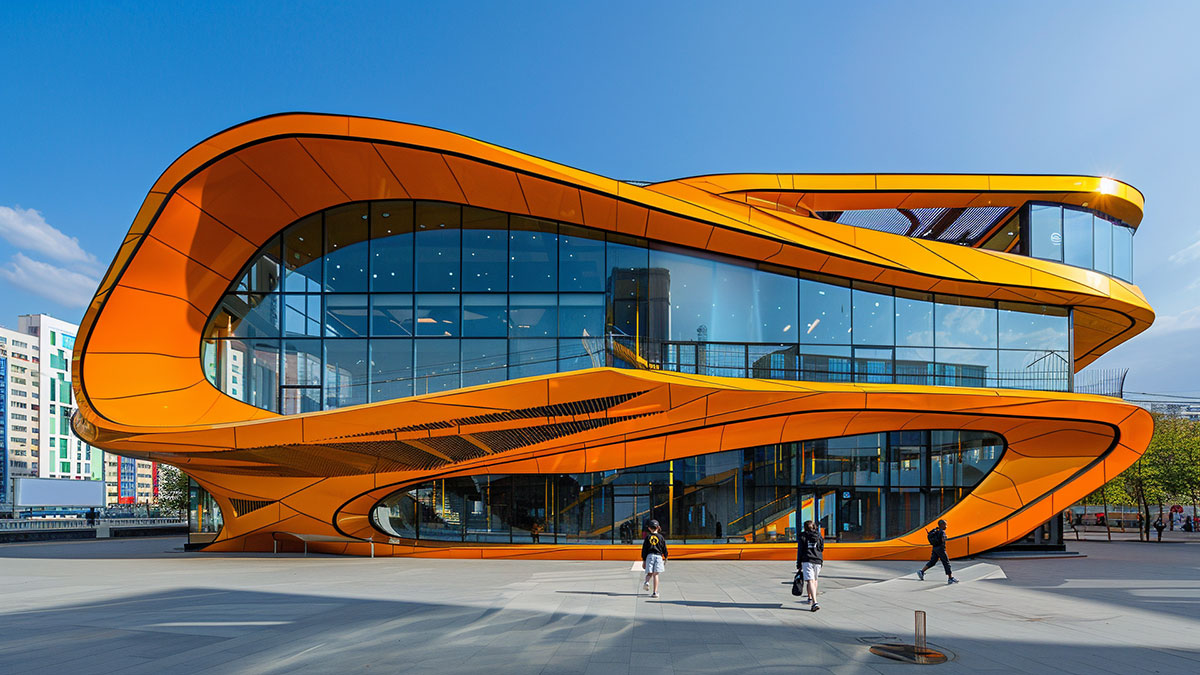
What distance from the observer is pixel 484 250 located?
73.1 ft

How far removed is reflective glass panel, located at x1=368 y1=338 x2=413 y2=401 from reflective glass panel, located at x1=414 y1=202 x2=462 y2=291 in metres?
2.04

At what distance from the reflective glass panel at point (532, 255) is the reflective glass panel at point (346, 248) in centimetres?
496

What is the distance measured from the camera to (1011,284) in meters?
21.3

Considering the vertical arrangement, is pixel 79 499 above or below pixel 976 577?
below

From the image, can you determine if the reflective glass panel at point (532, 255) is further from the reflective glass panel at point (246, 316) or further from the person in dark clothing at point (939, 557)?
the person in dark clothing at point (939, 557)

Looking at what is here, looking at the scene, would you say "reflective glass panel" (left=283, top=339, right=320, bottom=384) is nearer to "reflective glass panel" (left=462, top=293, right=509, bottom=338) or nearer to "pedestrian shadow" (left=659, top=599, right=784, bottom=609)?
"reflective glass panel" (left=462, top=293, right=509, bottom=338)

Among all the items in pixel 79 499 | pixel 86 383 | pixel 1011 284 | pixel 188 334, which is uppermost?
pixel 1011 284

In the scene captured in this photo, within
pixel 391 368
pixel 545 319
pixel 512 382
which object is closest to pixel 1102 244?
pixel 545 319

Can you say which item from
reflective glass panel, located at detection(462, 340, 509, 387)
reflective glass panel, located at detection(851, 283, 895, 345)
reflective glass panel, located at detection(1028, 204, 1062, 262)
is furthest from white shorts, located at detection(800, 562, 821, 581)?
reflective glass panel, located at detection(1028, 204, 1062, 262)

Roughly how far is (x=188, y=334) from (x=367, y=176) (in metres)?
7.73

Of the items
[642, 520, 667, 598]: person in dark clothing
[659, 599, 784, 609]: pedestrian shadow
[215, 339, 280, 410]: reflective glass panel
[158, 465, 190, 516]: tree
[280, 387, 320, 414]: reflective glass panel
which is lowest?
[158, 465, 190, 516]: tree

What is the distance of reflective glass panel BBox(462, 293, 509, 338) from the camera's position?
2192 cm

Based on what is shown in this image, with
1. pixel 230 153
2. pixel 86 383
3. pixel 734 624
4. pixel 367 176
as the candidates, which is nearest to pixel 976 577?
pixel 734 624

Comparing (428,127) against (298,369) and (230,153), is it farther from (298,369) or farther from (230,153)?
(298,369)
